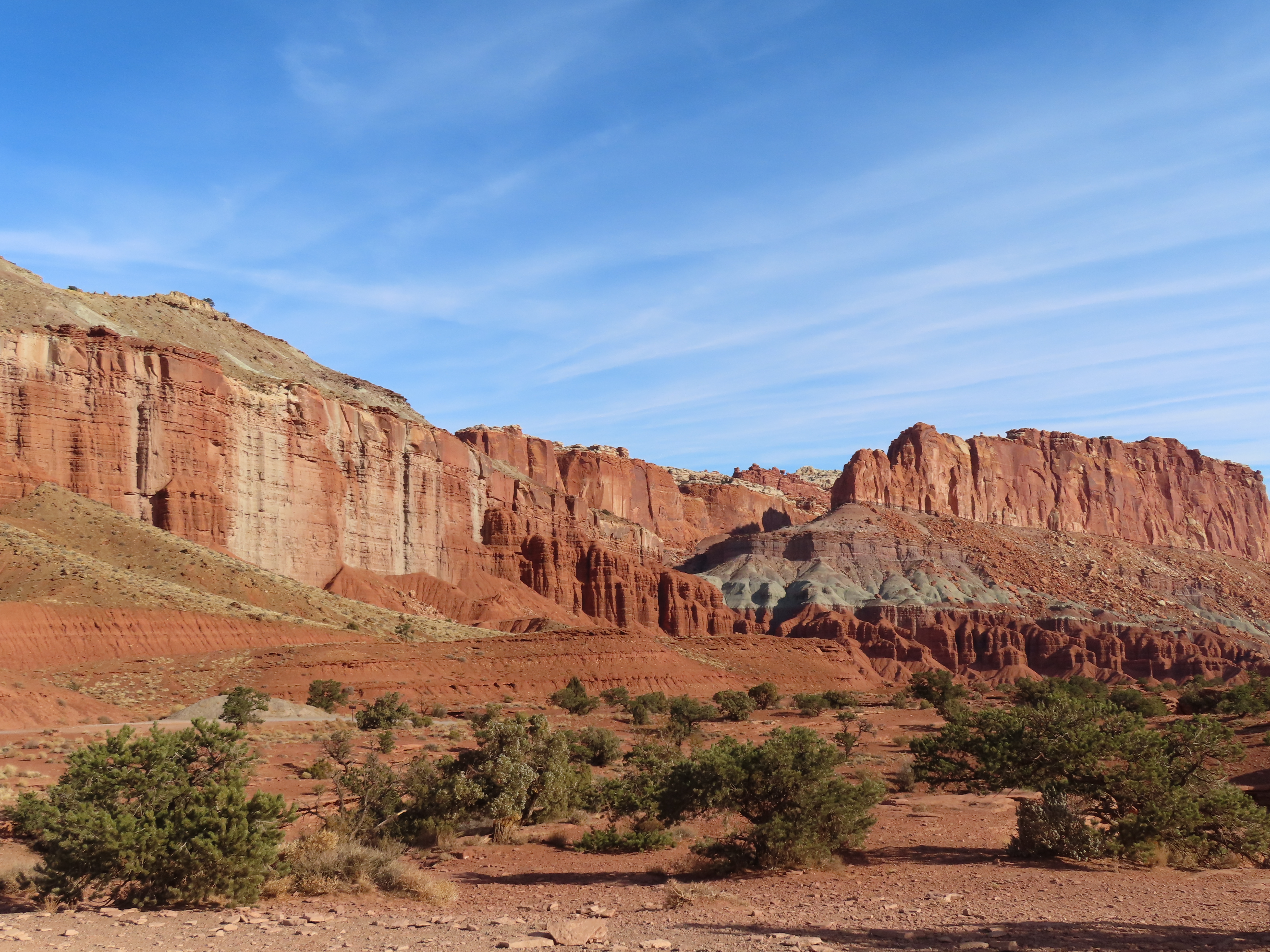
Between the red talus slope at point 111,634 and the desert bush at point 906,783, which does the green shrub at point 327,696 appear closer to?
the red talus slope at point 111,634

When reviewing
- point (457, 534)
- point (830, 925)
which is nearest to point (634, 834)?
point (830, 925)

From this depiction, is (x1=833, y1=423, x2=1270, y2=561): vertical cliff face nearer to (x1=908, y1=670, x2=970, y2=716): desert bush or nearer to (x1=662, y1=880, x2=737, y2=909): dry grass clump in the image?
(x1=908, y1=670, x2=970, y2=716): desert bush

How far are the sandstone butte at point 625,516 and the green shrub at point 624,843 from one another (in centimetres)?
4087

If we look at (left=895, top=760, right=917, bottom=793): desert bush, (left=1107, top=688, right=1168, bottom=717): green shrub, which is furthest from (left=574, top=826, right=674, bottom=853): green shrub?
(left=1107, top=688, right=1168, bottom=717): green shrub

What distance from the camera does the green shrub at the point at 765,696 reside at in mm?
53719

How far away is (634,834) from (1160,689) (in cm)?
6730

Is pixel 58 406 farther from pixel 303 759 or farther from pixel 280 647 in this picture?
pixel 303 759

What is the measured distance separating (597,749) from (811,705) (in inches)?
919

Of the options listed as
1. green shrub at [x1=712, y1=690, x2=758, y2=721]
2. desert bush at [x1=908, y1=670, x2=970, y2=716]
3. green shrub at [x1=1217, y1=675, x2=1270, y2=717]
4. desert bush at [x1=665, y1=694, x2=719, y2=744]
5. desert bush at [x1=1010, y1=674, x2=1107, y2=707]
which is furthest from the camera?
desert bush at [x1=908, y1=670, x2=970, y2=716]

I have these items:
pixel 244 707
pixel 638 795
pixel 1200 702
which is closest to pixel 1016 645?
pixel 1200 702

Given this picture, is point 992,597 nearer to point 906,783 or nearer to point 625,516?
point 625,516

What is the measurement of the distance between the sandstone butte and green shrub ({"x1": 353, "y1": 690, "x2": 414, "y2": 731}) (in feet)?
73.5

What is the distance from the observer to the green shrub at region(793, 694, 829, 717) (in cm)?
4925

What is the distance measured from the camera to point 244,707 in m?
31.2
